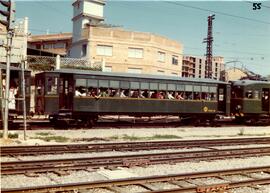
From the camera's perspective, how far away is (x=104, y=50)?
4841cm

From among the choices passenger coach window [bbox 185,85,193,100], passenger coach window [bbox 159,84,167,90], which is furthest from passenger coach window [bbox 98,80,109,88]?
passenger coach window [bbox 185,85,193,100]

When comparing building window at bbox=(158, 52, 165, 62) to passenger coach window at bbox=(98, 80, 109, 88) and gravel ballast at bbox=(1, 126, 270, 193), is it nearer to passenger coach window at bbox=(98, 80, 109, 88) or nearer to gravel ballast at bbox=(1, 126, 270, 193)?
gravel ballast at bbox=(1, 126, 270, 193)

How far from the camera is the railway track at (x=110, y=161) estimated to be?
10531 millimetres

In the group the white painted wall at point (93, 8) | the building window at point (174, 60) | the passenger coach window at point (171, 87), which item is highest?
the white painted wall at point (93, 8)

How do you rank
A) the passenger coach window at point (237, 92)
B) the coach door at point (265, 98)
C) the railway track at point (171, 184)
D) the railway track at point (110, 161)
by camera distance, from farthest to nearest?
the coach door at point (265, 98)
the passenger coach window at point (237, 92)
the railway track at point (110, 161)
the railway track at point (171, 184)

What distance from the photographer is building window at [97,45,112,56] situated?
48.2 metres

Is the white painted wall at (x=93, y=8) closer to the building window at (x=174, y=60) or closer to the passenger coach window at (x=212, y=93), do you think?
the building window at (x=174, y=60)

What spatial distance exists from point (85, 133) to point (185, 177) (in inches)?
411

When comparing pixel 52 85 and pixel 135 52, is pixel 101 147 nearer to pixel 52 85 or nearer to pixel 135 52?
pixel 52 85

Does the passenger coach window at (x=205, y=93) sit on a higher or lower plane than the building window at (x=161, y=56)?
lower

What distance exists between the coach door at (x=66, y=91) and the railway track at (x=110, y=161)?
9.55m

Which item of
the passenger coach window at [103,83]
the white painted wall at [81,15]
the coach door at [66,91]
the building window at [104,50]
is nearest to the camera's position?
the coach door at [66,91]

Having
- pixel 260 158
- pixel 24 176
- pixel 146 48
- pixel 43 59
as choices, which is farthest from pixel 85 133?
pixel 146 48

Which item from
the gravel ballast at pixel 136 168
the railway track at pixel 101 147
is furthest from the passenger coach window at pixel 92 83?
the railway track at pixel 101 147
